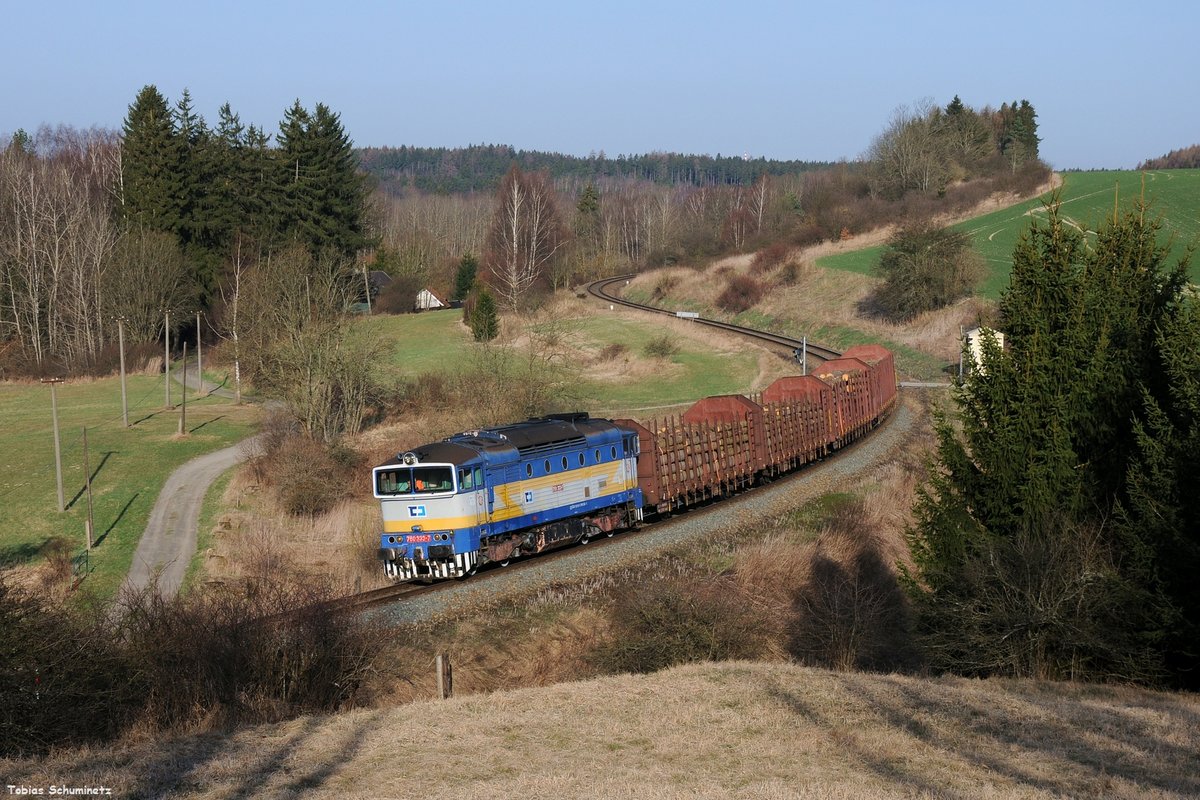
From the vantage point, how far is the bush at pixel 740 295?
93.9 metres

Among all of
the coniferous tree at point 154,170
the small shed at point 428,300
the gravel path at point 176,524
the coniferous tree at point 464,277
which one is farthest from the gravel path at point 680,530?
the coniferous tree at point 464,277

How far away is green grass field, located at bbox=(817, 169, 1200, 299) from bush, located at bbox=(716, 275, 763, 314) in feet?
21.3

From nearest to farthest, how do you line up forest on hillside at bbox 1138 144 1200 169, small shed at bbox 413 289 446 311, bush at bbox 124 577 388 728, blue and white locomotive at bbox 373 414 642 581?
1. bush at bbox 124 577 388 728
2. blue and white locomotive at bbox 373 414 642 581
3. small shed at bbox 413 289 446 311
4. forest on hillside at bbox 1138 144 1200 169

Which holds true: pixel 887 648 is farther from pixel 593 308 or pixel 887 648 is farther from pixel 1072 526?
pixel 593 308

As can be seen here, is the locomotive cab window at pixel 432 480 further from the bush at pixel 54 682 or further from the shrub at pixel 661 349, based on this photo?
the shrub at pixel 661 349

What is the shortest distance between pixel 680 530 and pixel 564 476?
15.3 feet

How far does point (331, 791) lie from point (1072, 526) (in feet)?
49.6

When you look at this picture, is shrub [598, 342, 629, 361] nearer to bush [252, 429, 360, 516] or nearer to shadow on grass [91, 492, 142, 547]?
bush [252, 429, 360, 516]

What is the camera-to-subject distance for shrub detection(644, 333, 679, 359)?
240 ft

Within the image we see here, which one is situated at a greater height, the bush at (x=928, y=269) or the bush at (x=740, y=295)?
the bush at (x=928, y=269)

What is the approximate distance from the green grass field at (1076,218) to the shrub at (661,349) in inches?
A: 791

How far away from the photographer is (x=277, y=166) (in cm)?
8725

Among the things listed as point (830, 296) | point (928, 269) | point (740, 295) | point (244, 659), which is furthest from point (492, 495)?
point (740, 295)

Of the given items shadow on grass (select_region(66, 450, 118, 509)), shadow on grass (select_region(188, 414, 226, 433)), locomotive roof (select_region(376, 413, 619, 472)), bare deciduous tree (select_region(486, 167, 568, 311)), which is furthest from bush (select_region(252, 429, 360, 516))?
bare deciduous tree (select_region(486, 167, 568, 311))
